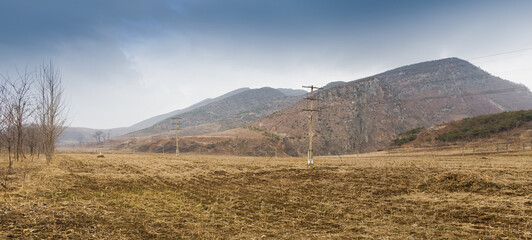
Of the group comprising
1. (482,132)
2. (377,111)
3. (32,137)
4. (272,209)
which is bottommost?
(272,209)

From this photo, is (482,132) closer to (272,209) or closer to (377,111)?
(377,111)

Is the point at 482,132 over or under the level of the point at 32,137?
under

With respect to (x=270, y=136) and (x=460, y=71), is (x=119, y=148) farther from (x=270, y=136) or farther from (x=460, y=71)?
(x=460, y=71)

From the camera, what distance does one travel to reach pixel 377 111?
11300 centimetres

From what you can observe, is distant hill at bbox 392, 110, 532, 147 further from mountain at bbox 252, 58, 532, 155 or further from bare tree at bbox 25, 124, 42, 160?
bare tree at bbox 25, 124, 42, 160

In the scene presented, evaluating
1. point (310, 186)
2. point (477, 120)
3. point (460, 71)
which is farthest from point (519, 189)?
point (460, 71)

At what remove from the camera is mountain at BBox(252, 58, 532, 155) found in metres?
97.5

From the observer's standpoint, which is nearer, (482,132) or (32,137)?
(32,137)

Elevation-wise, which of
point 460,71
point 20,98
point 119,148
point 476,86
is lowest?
point 119,148

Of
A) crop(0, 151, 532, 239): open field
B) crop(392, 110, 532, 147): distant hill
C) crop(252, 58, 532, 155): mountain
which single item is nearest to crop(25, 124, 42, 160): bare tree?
crop(0, 151, 532, 239): open field

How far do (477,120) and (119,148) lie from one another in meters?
140

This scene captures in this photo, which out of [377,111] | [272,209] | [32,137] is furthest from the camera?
[377,111]

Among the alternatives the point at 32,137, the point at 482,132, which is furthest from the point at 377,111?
the point at 32,137

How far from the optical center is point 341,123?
340ft
